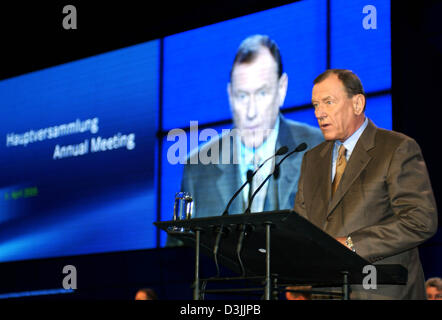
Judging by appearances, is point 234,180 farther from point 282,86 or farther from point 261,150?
point 282,86

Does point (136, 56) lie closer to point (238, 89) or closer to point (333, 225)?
point (238, 89)

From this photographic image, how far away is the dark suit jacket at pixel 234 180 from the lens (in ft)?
17.0

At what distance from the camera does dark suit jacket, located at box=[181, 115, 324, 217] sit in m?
5.17

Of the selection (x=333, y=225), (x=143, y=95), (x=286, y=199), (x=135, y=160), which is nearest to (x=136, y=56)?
(x=143, y=95)

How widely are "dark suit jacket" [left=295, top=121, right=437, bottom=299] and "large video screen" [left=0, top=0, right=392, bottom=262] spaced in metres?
1.73

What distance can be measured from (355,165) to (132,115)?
11.2 ft

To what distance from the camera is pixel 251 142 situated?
5.42m

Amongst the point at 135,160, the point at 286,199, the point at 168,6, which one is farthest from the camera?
the point at 168,6

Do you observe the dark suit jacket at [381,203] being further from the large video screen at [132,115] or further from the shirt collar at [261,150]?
the shirt collar at [261,150]

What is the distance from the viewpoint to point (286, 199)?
5180 millimetres

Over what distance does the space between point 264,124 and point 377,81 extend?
975 millimetres

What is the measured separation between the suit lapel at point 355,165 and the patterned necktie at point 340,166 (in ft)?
0.11
